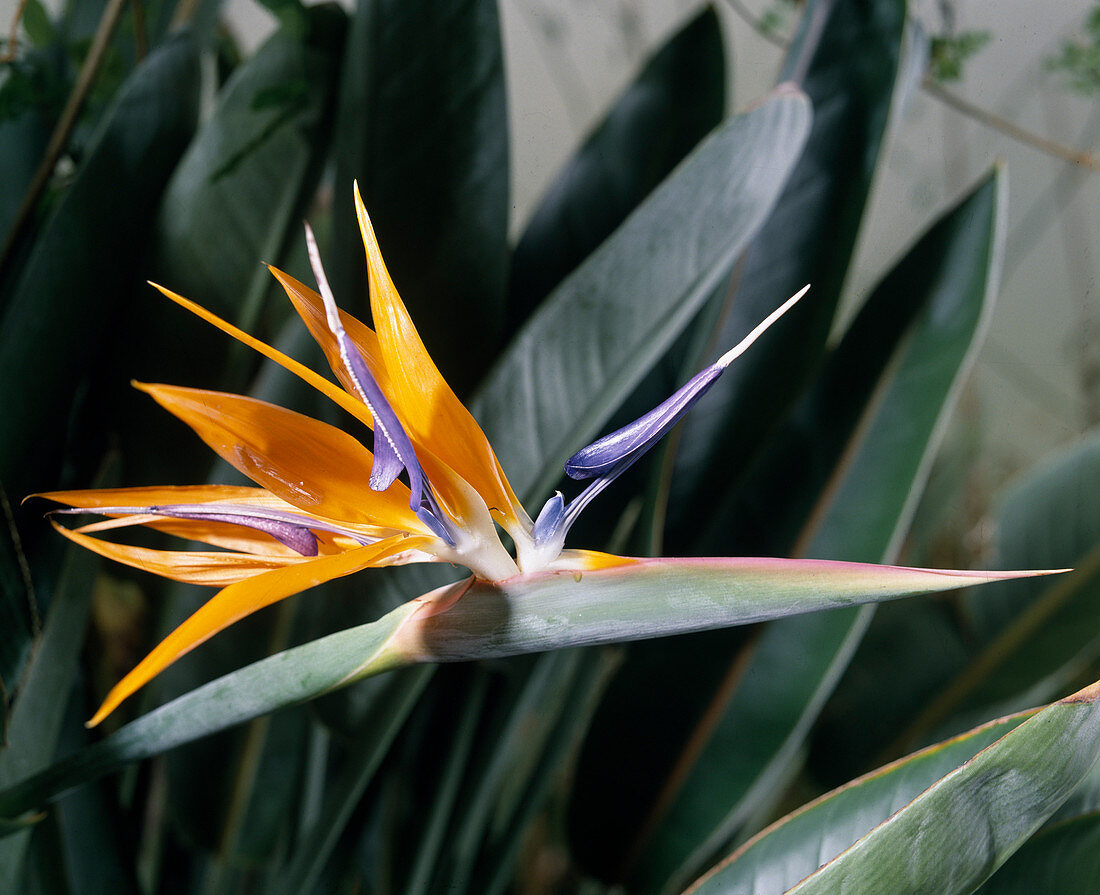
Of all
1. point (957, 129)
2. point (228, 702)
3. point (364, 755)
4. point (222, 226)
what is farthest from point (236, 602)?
point (957, 129)

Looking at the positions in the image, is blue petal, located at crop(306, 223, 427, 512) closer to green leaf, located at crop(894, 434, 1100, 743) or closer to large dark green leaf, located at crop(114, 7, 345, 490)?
large dark green leaf, located at crop(114, 7, 345, 490)

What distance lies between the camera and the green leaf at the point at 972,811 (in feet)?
0.65

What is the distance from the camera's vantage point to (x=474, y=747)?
1.52 ft

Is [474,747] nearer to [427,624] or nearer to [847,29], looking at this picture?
[427,624]

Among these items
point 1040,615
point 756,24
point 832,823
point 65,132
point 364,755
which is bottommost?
point 1040,615

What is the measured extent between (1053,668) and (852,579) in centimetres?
41

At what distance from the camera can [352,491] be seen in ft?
0.73

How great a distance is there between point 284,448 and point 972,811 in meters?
0.22

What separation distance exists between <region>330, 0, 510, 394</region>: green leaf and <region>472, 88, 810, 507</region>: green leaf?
0.06 metres

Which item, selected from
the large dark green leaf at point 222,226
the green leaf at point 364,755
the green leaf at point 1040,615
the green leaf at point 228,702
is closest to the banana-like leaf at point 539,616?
the green leaf at point 228,702

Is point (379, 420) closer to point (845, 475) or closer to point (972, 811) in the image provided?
point (972, 811)

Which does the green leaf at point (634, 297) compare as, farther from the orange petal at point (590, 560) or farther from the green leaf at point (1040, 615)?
the green leaf at point (1040, 615)

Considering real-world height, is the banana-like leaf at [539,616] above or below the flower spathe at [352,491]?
below

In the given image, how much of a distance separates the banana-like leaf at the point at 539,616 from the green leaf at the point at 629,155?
0.26 m
